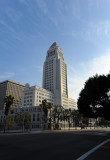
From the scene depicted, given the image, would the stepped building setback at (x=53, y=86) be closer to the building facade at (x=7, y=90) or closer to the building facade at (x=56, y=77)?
the building facade at (x=56, y=77)

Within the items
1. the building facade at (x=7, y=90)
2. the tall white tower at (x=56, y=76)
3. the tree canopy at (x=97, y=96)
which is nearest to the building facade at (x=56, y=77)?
the tall white tower at (x=56, y=76)

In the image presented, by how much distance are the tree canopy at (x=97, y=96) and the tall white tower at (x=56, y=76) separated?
102967 millimetres

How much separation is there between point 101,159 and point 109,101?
97.0ft

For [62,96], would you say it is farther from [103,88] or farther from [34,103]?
[103,88]

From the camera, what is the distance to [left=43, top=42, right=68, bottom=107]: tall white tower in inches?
5674

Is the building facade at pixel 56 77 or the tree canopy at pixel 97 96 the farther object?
the building facade at pixel 56 77

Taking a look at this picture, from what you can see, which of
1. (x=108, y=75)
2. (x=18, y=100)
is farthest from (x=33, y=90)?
(x=108, y=75)

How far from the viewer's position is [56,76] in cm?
15225

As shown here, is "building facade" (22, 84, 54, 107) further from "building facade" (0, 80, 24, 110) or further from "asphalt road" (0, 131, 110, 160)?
"asphalt road" (0, 131, 110, 160)

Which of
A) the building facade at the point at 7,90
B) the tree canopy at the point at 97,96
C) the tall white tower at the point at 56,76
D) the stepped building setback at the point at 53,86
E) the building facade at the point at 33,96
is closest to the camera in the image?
the tree canopy at the point at 97,96

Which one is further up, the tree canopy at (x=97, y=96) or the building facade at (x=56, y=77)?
the building facade at (x=56, y=77)

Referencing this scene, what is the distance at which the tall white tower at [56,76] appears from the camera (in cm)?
14411

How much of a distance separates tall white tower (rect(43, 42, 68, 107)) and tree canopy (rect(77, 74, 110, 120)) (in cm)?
10297

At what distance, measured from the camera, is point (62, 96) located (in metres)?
143
